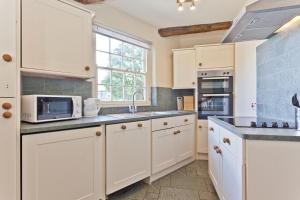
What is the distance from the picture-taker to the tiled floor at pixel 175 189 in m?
2.24

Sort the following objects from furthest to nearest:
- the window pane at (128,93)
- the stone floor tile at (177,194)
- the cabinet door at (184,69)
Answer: the cabinet door at (184,69) → the window pane at (128,93) → the stone floor tile at (177,194)

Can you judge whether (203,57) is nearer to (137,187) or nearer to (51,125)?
(137,187)

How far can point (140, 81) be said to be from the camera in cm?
350

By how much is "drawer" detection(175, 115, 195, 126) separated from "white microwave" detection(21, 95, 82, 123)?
1.57 meters

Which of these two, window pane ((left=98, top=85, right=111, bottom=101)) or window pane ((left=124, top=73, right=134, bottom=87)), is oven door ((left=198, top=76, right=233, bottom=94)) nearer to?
window pane ((left=124, top=73, right=134, bottom=87))

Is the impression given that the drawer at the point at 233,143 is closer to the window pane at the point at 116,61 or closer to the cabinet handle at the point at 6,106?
the cabinet handle at the point at 6,106

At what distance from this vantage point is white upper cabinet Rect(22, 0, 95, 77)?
65.7 inches

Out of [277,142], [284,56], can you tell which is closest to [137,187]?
[277,142]

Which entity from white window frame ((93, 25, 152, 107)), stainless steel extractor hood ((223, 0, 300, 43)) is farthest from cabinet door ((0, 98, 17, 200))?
stainless steel extractor hood ((223, 0, 300, 43))

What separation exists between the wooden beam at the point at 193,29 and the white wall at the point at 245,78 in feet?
1.34

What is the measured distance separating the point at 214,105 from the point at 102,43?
84.8 inches

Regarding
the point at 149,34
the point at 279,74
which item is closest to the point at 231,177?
the point at 279,74

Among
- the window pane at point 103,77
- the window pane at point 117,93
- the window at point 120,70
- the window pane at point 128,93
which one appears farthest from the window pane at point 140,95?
the window pane at point 103,77

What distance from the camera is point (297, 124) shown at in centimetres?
143
